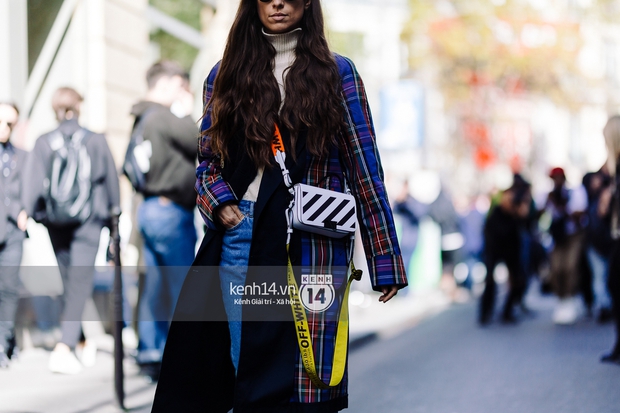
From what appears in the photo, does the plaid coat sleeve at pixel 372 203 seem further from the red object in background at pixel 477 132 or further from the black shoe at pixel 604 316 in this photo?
the red object in background at pixel 477 132

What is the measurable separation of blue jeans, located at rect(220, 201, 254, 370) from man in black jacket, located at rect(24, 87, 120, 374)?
374cm

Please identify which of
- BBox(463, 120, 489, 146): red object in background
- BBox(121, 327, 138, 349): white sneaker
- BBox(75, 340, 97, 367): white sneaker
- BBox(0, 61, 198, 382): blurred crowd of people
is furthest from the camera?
BBox(463, 120, 489, 146): red object in background

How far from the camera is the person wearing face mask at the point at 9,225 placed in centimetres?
707

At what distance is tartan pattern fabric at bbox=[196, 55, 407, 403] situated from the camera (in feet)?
11.6

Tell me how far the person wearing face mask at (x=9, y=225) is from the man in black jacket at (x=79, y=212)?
98 mm

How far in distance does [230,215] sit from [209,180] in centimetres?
18

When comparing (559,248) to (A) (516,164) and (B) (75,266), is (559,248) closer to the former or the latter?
(A) (516,164)

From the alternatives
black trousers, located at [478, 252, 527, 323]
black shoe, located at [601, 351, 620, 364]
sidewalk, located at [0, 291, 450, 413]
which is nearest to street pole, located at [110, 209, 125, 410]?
sidewalk, located at [0, 291, 450, 413]

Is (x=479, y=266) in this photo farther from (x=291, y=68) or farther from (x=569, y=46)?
(x=291, y=68)

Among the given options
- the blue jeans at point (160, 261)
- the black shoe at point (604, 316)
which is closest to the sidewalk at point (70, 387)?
the blue jeans at point (160, 261)

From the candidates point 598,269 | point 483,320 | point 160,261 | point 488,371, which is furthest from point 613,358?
point 160,261

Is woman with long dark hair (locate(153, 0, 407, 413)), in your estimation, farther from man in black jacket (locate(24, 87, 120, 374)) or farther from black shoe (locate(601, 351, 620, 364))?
black shoe (locate(601, 351, 620, 364))

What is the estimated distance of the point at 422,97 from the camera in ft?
57.7

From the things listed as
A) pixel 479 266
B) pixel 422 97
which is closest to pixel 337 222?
pixel 422 97
